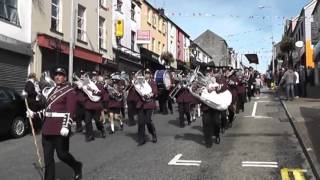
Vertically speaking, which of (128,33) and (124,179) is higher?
(128,33)

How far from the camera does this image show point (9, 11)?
74.0ft

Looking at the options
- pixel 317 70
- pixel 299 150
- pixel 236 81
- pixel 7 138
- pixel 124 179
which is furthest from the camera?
pixel 317 70

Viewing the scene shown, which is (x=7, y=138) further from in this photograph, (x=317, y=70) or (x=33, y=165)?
(x=317, y=70)

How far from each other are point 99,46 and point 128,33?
23.2ft

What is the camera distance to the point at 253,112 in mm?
22141

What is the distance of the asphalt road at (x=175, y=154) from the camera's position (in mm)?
9797

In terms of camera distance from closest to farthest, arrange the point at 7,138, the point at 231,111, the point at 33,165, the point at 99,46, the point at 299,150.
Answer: the point at 33,165, the point at 299,150, the point at 7,138, the point at 231,111, the point at 99,46

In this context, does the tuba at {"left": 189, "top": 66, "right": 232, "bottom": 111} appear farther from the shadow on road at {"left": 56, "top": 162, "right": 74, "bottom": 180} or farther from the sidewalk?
the shadow on road at {"left": 56, "top": 162, "right": 74, "bottom": 180}

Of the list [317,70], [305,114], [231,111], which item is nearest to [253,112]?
[305,114]

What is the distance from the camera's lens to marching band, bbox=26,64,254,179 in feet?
28.7

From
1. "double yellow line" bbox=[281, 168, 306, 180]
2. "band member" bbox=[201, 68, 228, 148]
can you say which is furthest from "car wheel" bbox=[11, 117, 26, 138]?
"double yellow line" bbox=[281, 168, 306, 180]

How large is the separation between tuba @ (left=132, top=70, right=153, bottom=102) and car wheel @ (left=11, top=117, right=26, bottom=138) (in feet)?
11.6

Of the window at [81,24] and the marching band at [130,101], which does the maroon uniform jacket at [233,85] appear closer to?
the marching band at [130,101]

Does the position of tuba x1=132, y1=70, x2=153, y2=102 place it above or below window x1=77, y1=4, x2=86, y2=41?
below
